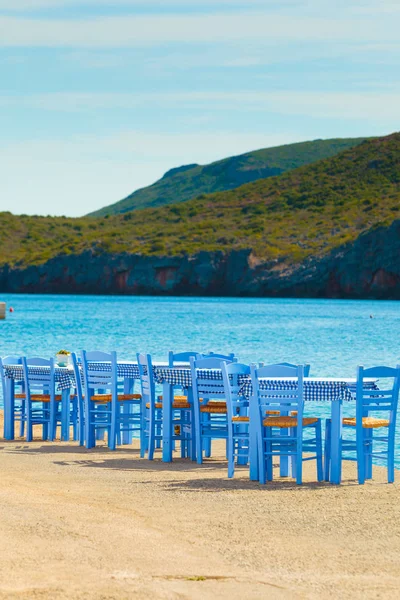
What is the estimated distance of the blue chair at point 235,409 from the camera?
33.1 feet

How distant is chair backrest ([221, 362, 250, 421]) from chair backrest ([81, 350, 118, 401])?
1.60 meters

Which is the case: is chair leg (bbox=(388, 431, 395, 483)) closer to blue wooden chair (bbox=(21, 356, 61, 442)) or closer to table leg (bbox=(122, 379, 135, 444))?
table leg (bbox=(122, 379, 135, 444))

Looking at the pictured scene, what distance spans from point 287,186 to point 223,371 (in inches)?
4949

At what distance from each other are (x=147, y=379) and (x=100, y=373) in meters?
0.78

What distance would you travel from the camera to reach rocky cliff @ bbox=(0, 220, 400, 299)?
10525 cm

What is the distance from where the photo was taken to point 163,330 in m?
53.7

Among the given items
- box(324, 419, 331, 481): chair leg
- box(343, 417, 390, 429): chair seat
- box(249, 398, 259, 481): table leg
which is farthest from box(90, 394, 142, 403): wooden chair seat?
box(343, 417, 390, 429): chair seat

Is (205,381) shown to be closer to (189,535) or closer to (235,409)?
(235,409)

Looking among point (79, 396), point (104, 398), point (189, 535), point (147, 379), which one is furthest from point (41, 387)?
point (189, 535)

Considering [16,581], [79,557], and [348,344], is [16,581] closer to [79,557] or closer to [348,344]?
[79,557]

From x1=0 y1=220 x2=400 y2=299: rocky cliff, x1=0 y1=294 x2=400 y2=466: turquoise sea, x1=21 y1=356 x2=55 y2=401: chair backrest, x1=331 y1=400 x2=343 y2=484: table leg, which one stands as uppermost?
x1=0 y1=220 x2=400 y2=299: rocky cliff

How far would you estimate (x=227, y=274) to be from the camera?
117 metres

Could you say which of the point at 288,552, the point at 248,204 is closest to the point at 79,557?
the point at 288,552

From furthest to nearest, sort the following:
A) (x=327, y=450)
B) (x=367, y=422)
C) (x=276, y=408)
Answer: (x=327, y=450) → (x=367, y=422) → (x=276, y=408)
